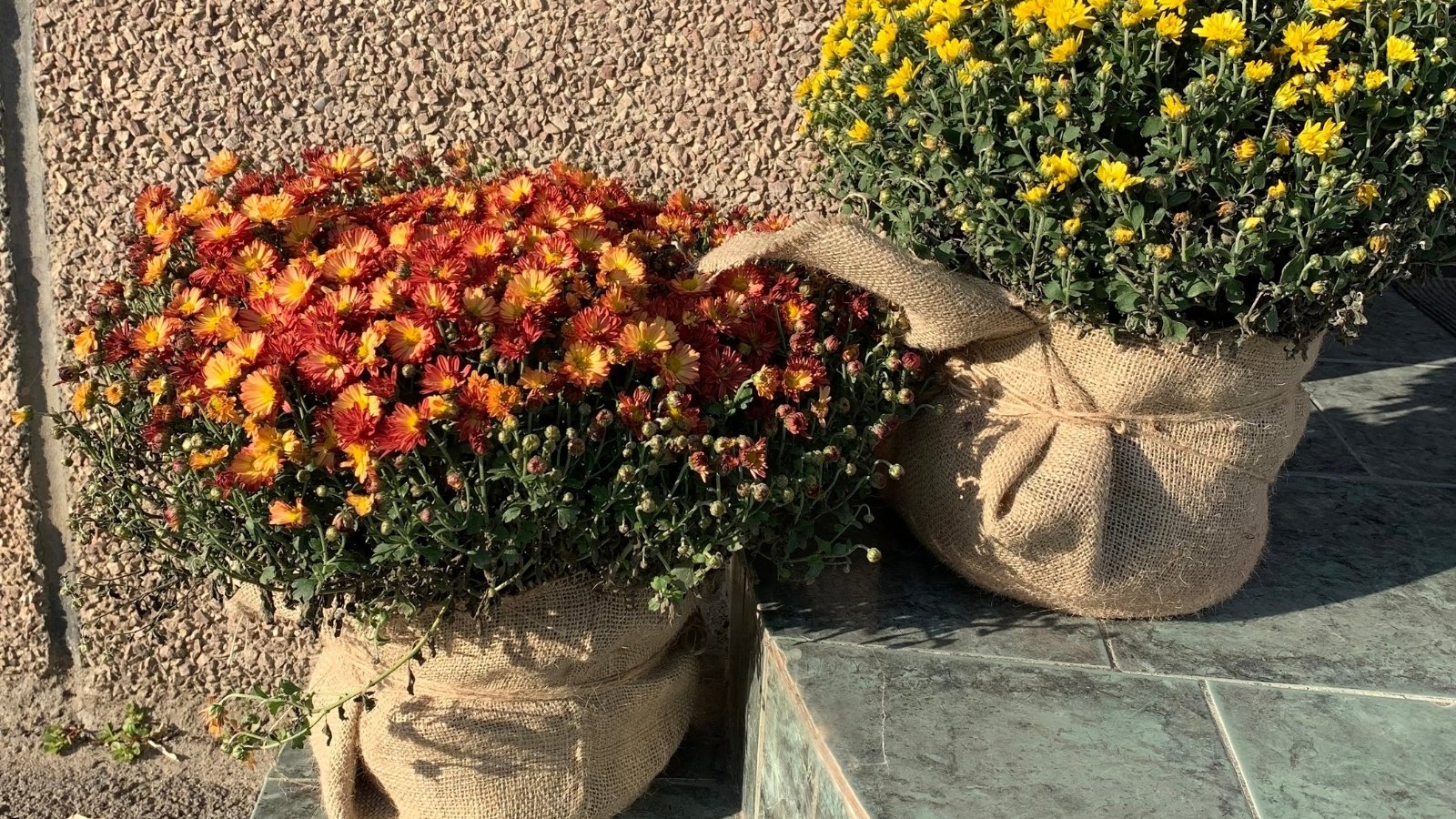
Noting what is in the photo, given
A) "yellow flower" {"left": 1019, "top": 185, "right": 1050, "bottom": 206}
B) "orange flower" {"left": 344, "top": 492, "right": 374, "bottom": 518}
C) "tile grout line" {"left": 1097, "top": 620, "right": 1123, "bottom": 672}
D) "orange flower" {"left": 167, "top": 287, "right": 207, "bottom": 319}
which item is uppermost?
"orange flower" {"left": 167, "top": 287, "right": 207, "bottom": 319}

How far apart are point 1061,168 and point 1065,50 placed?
149mm

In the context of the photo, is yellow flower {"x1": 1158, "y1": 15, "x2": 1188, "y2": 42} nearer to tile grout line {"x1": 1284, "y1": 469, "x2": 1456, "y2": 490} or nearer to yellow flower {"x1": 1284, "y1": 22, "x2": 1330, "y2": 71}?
yellow flower {"x1": 1284, "y1": 22, "x2": 1330, "y2": 71}

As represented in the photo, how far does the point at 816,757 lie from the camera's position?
62.8 inches

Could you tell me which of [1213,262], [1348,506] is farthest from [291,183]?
[1348,506]

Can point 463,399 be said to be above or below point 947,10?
below

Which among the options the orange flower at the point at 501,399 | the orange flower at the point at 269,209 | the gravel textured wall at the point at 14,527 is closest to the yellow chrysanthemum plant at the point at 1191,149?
the orange flower at the point at 501,399

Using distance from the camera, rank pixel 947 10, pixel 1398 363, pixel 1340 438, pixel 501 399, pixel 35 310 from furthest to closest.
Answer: pixel 1398 363 < pixel 1340 438 < pixel 35 310 < pixel 947 10 < pixel 501 399

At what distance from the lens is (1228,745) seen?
1.59 meters

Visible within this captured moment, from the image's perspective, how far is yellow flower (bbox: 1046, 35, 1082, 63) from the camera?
1547mm

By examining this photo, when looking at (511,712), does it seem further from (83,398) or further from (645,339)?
(83,398)

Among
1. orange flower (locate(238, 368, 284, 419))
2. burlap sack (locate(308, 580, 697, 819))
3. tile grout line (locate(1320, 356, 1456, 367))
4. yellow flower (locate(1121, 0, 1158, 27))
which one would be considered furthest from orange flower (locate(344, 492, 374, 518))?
tile grout line (locate(1320, 356, 1456, 367))

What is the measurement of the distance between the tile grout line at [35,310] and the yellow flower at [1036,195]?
1.73 metres

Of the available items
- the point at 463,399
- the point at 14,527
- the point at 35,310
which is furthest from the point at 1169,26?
the point at 14,527

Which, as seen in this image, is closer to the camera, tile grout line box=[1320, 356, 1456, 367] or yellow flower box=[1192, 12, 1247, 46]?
yellow flower box=[1192, 12, 1247, 46]
